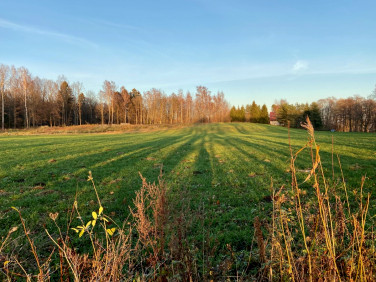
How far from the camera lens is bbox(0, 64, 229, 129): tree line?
5003 cm

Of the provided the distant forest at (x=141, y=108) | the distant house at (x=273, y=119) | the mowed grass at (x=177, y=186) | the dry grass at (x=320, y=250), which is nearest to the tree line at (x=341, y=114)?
the distant forest at (x=141, y=108)

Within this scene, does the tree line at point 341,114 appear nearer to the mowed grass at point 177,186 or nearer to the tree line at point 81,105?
the tree line at point 81,105

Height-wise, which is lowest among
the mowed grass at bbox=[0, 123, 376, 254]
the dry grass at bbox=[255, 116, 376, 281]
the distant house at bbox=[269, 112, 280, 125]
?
the mowed grass at bbox=[0, 123, 376, 254]

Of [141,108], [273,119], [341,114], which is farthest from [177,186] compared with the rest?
[273,119]

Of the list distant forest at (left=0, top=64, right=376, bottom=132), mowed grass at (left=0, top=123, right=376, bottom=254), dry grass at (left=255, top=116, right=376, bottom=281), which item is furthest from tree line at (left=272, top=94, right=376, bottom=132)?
dry grass at (left=255, top=116, right=376, bottom=281)

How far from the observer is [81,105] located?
219 ft

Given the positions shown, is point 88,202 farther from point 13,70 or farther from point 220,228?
point 13,70

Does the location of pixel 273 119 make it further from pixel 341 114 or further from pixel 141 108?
pixel 141 108

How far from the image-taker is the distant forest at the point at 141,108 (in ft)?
166

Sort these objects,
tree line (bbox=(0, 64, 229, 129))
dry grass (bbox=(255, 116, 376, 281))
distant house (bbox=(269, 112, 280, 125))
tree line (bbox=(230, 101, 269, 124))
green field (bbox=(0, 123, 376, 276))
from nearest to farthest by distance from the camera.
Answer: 1. dry grass (bbox=(255, 116, 376, 281))
2. green field (bbox=(0, 123, 376, 276))
3. tree line (bbox=(0, 64, 229, 129))
4. tree line (bbox=(230, 101, 269, 124))
5. distant house (bbox=(269, 112, 280, 125))

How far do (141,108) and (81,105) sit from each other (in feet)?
62.4

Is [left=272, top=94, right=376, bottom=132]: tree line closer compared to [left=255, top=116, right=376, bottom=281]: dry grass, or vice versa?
[left=255, top=116, right=376, bottom=281]: dry grass

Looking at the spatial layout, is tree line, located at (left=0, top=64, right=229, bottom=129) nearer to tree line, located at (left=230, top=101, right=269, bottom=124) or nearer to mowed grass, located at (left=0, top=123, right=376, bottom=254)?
tree line, located at (left=230, top=101, right=269, bottom=124)

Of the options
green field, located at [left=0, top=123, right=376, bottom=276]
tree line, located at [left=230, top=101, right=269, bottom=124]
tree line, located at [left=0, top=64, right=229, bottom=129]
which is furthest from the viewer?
tree line, located at [left=230, top=101, right=269, bottom=124]
